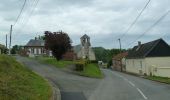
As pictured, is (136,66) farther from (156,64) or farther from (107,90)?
(107,90)

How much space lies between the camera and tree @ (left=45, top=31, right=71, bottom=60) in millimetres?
58281

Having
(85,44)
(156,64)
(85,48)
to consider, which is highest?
(85,44)

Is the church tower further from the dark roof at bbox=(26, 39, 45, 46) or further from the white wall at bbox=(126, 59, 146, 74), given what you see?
the white wall at bbox=(126, 59, 146, 74)

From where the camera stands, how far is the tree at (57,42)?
5828 cm

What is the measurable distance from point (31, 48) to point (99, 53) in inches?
3635

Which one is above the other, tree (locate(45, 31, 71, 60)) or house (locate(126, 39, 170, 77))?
tree (locate(45, 31, 71, 60))

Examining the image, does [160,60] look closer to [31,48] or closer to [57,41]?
[57,41]

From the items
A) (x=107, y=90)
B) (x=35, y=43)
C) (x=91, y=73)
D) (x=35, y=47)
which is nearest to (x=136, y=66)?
(x=91, y=73)

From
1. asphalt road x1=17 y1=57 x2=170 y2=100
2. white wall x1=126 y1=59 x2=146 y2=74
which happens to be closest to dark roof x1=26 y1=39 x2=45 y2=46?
white wall x1=126 y1=59 x2=146 y2=74

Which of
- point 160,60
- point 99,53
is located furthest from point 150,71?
point 99,53

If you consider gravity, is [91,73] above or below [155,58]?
below

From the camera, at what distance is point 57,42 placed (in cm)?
5819

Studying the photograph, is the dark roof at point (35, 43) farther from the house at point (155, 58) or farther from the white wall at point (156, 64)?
the white wall at point (156, 64)

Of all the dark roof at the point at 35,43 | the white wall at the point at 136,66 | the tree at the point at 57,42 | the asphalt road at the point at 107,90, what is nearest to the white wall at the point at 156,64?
the white wall at the point at 136,66
